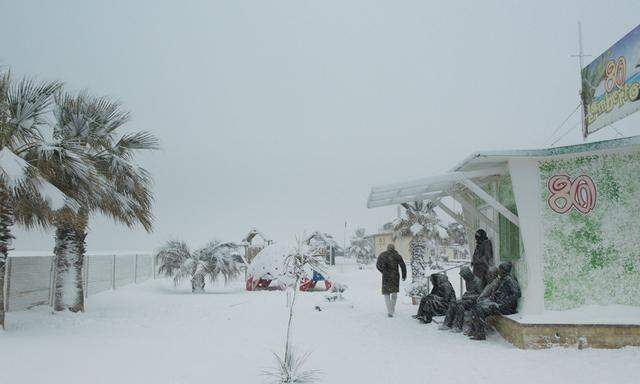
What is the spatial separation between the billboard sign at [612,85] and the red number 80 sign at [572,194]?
169cm

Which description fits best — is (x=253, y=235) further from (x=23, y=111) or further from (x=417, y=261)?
(x=23, y=111)

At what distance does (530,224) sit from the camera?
8336mm

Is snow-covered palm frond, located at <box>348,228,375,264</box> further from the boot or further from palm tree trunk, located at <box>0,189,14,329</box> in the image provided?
palm tree trunk, located at <box>0,189,14,329</box>

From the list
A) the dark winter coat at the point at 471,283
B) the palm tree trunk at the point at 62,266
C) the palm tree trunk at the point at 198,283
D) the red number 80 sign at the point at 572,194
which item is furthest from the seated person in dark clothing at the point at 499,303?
the palm tree trunk at the point at 198,283

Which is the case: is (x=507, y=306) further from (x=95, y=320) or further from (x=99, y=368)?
(x=95, y=320)

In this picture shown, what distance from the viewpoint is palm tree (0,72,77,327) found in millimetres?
8461

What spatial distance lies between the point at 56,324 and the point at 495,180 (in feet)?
29.5

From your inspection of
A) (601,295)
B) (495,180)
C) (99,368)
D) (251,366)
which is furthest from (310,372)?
(495,180)

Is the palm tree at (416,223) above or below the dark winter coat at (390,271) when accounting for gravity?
above

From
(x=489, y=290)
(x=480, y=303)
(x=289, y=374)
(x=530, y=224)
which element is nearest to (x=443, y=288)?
(x=489, y=290)

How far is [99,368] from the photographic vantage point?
20.9ft

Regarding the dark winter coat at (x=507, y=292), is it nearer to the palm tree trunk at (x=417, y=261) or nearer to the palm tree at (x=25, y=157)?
the palm tree at (x=25, y=157)

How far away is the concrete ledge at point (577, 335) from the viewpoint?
24.3ft

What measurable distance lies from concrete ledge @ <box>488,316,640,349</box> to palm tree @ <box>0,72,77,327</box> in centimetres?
756
